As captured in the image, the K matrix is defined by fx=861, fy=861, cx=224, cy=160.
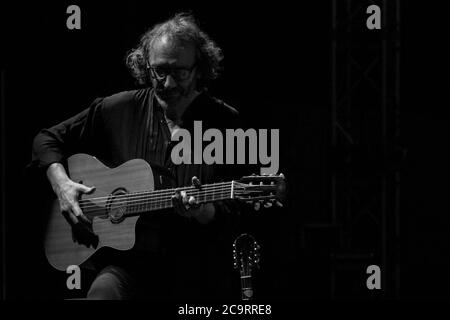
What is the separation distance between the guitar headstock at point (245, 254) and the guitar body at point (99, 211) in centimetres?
57

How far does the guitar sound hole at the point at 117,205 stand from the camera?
4570 mm

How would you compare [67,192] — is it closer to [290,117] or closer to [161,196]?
[161,196]

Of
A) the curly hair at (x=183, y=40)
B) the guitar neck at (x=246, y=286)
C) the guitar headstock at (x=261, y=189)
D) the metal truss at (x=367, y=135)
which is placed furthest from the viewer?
the metal truss at (x=367, y=135)

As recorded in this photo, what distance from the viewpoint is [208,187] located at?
14.8 feet

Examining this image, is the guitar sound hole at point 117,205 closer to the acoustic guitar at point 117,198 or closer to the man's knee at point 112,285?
the acoustic guitar at point 117,198

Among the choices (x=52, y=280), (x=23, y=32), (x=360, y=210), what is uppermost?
(x=23, y=32)

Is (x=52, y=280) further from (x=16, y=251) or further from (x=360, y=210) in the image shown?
(x=360, y=210)

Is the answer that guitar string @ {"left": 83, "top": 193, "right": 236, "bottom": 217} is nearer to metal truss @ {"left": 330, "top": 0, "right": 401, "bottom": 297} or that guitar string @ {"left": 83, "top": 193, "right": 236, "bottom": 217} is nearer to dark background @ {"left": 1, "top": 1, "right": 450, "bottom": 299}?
dark background @ {"left": 1, "top": 1, "right": 450, "bottom": 299}

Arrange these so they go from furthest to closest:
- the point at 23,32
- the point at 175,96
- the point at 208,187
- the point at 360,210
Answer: the point at 360,210
the point at 23,32
the point at 175,96
the point at 208,187

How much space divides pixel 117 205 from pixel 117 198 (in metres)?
0.04

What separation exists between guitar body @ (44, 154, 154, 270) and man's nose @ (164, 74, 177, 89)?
485mm

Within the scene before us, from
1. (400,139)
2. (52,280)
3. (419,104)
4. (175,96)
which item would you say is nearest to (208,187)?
(175,96)

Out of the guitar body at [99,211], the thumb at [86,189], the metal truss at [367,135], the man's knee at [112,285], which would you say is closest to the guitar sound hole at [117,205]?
the guitar body at [99,211]

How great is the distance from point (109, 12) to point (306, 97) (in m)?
→ 1.38
